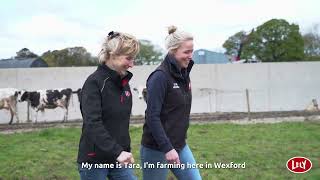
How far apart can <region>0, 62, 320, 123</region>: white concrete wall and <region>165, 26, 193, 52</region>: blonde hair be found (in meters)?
16.9

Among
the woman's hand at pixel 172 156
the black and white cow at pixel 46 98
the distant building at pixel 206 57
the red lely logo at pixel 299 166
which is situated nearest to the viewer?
the woman's hand at pixel 172 156

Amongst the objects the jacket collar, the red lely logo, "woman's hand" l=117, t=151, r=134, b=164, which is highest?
the jacket collar

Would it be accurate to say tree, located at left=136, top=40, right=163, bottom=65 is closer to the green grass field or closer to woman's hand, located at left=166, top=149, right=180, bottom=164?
the green grass field

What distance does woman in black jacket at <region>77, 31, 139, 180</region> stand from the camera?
10.6 ft

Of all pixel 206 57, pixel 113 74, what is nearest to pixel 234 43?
pixel 206 57

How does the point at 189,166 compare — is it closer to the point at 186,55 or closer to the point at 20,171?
the point at 186,55

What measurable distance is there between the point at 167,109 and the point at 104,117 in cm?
66

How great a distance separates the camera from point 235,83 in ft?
73.4

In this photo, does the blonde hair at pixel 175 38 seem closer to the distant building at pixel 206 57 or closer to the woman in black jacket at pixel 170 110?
the woman in black jacket at pixel 170 110

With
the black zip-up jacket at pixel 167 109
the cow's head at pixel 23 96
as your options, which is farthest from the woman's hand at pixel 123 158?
the cow's head at pixel 23 96

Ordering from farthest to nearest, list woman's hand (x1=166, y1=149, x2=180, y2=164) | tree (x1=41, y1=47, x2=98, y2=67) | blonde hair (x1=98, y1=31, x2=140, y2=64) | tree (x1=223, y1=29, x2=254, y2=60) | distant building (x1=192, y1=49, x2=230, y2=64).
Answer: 1. tree (x1=223, y1=29, x2=254, y2=60)
2. tree (x1=41, y1=47, x2=98, y2=67)
3. distant building (x1=192, y1=49, x2=230, y2=64)
4. woman's hand (x1=166, y1=149, x2=180, y2=164)
5. blonde hair (x1=98, y1=31, x2=140, y2=64)

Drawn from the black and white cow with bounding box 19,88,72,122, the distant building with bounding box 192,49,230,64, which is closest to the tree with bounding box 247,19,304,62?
the distant building with bounding box 192,49,230,64

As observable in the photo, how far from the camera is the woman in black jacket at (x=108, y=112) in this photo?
3.22 m

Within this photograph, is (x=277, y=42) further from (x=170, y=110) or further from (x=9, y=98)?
(x=170, y=110)
